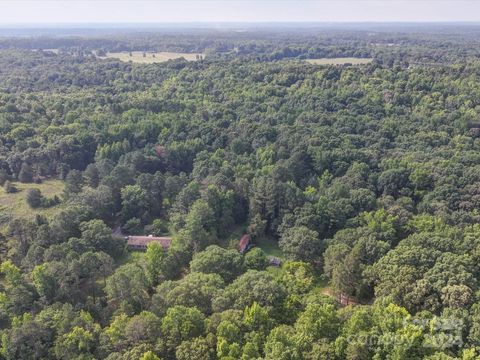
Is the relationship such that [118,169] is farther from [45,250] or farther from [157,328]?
[157,328]

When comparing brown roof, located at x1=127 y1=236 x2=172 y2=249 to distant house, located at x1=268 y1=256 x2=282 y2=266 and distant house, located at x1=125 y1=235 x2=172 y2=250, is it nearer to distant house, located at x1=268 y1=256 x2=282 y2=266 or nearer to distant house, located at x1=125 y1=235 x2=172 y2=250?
distant house, located at x1=125 y1=235 x2=172 y2=250

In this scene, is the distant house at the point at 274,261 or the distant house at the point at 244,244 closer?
the distant house at the point at 274,261

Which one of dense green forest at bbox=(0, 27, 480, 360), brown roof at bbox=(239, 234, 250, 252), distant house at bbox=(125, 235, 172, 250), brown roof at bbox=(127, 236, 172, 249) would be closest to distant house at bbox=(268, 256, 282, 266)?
dense green forest at bbox=(0, 27, 480, 360)

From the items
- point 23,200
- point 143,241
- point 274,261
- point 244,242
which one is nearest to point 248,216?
point 244,242

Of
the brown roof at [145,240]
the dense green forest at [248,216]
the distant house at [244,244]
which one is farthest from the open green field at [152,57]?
the distant house at [244,244]

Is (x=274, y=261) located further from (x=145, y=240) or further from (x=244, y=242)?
(x=145, y=240)

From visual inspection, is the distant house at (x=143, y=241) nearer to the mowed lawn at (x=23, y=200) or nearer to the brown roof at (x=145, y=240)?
the brown roof at (x=145, y=240)
